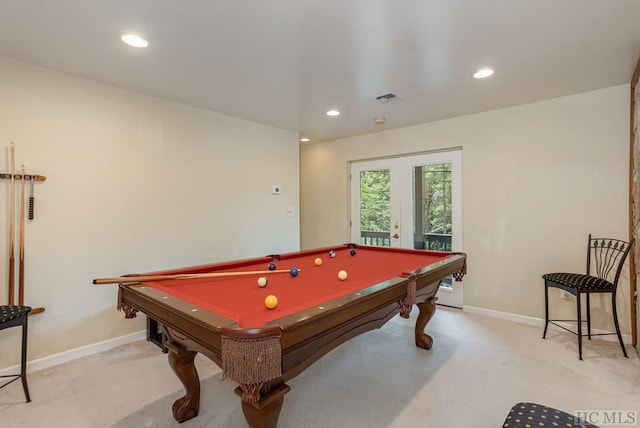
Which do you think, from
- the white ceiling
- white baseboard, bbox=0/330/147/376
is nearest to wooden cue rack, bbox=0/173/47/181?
the white ceiling

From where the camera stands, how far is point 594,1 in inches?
66.4

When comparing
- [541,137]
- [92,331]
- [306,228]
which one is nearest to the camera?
[92,331]

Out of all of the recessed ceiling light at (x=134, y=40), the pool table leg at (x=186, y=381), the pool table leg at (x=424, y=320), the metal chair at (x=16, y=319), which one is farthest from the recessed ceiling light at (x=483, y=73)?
the metal chair at (x=16, y=319)

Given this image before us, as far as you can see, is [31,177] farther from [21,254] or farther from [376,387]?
[376,387]

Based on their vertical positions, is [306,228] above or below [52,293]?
above

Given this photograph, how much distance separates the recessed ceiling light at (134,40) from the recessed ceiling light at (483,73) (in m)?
2.46

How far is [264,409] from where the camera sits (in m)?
1.25

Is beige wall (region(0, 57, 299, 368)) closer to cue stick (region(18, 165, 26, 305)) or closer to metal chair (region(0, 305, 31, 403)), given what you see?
cue stick (region(18, 165, 26, 305))

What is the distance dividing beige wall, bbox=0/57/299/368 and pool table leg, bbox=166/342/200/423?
4.80ft

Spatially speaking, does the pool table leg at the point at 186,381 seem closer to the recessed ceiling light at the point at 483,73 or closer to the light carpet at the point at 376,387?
the light carpet at the point at 376,387

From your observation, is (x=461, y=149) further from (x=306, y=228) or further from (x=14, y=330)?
(x=14, y=330)

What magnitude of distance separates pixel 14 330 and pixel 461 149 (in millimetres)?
4532

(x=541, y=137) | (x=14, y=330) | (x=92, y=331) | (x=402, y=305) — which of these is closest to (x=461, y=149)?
(x=541, y=137)

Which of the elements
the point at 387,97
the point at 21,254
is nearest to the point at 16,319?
the point at 21,254
